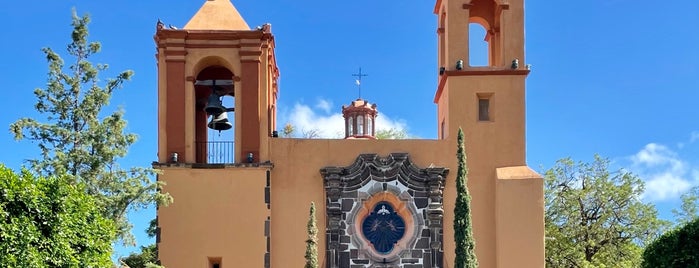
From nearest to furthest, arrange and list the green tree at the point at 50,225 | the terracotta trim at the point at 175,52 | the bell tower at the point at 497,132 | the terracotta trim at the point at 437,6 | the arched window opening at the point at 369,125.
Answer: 1. the green tree at the point at 50,225
2. the bell tower at the point at 497,132
3. the terracotta trim at the point at 175,52
4. the terracotta trim at the point at 437,6
5. the arched window opening at the point at 369,125

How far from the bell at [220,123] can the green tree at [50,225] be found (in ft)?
13.1

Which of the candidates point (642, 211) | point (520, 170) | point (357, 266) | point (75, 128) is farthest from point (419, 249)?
point (642, 211)

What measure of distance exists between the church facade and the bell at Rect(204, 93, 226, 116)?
0.03 meters

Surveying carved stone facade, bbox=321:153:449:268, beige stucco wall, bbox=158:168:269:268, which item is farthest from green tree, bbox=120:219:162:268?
carved stone facade, bbox=321:153:449:268

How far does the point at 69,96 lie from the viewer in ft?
51.9

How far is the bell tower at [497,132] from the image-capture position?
17891 millimetres

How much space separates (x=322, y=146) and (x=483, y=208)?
342cm

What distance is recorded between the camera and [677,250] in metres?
15.0

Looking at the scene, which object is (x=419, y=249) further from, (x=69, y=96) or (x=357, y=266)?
(x=69, y=96)

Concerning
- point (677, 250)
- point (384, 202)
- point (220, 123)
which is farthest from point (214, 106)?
point (677, 250)

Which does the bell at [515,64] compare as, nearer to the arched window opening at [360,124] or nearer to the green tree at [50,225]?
the arched window opening at [360,124]

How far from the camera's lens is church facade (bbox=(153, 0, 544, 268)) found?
1772 cm

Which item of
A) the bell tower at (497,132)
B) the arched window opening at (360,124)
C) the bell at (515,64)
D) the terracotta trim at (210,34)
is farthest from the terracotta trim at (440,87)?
the terracotta trim at (210,34)

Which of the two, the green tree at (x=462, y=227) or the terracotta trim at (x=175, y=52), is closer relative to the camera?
the green tree at (x=462, y=227)
